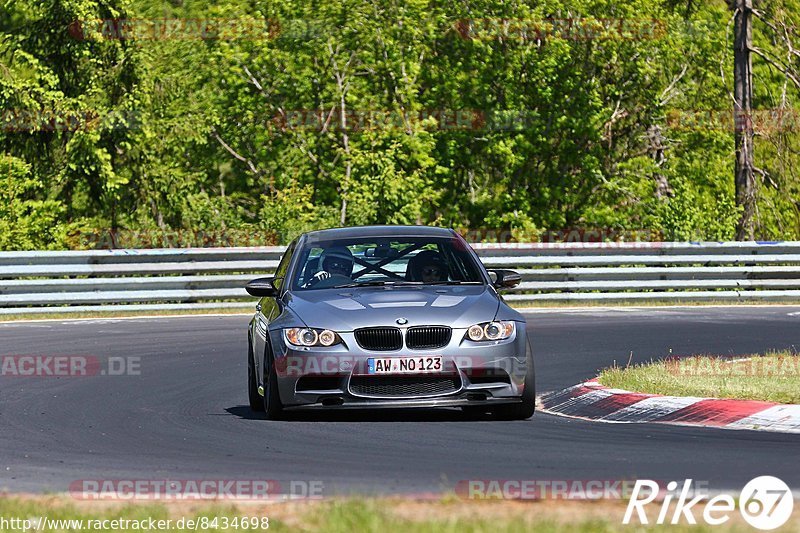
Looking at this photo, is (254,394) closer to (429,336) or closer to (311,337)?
(311,337)

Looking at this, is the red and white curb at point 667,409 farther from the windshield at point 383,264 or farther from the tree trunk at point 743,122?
the tree trunk at point 743,122

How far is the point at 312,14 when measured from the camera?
3788 centimetres

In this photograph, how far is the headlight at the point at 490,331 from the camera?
440 inches

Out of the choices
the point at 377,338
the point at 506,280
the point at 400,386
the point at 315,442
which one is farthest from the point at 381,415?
the point at 315,442

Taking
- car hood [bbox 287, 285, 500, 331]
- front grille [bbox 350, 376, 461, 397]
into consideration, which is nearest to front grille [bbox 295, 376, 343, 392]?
front grille [bbox 350, 376, 461, 397]

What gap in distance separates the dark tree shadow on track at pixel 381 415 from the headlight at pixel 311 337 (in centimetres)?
66

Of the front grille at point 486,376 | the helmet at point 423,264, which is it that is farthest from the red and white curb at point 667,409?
the helmet at point 423,264

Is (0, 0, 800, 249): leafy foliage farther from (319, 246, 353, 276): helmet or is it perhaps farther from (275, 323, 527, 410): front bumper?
(275, 323, 527, 410): front bumper

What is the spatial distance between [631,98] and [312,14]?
8.24 metres

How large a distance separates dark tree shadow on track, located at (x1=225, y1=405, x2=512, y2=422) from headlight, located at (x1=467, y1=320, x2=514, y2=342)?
661mm

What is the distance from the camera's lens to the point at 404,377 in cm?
1104

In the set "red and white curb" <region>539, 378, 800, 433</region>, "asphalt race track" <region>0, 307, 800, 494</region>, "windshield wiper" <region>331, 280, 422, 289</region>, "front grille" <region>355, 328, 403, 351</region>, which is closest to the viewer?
"asphalt race track" <region>0, 307, 800, 494</region>

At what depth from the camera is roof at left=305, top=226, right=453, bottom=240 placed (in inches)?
508

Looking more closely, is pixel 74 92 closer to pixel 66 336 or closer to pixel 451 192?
pixel 451 192
